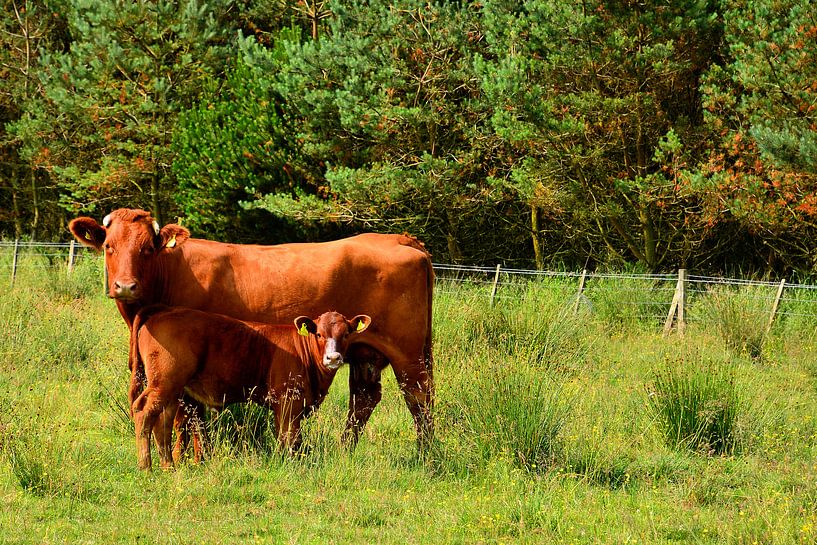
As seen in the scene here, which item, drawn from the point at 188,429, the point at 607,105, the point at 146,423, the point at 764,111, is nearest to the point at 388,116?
the point at 607,105

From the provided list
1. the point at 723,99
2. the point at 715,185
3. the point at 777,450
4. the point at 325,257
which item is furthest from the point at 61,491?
the point at 723,99

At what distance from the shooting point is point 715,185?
15266mm

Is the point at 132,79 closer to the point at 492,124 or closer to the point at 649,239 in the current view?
the point at 492,124

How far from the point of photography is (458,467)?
7070mm

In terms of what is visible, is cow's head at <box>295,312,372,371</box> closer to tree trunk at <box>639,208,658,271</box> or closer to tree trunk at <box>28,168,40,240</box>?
tree trunk at <box>639,208,658,271</box>

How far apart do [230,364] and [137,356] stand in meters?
0.74

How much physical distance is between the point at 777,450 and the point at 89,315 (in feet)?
31.7

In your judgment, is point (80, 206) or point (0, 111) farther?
point (0, 111)

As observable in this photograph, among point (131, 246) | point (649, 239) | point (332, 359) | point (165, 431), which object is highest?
point (131, 246)

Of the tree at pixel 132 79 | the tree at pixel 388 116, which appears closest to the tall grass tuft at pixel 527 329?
the tree at pixel 388 116

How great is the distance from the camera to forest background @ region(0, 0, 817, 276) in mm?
15656

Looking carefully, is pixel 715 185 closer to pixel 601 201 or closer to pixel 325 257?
pixel 601 201

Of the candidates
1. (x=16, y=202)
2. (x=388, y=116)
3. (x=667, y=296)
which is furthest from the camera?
(x=16, y=202)

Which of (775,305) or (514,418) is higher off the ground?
(775,305)
